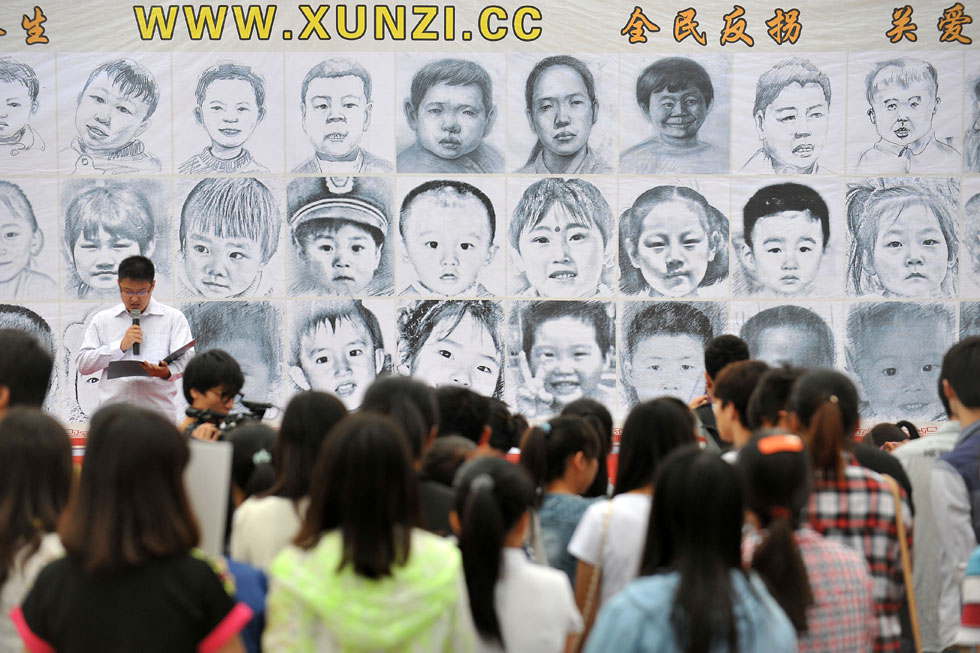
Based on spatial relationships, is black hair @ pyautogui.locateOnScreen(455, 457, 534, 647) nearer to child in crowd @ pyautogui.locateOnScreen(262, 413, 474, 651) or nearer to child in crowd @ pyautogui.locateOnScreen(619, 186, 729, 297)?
child in crowd @ pyautogui.locateOnScreen(262, 413, 474, 651)

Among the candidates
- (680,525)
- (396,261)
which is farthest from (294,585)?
(396,261)

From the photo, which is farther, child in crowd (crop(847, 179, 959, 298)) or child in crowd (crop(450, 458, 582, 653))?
child in crowd (crop(847, 179, 959, 298))

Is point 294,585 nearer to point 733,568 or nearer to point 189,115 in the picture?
point 733,568

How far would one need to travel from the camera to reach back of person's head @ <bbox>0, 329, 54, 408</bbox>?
2.74 meters

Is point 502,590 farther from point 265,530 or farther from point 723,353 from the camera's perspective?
point 723,353

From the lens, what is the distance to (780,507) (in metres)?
2.24

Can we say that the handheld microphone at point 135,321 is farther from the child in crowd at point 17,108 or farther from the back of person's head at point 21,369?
the back of person's head at point 21,369

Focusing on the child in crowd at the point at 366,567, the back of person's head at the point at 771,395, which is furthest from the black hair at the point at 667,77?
the child in crowd at the point at 366,567

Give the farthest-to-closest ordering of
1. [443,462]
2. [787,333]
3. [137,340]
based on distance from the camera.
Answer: [787,333] < [137,340] < [443,462]

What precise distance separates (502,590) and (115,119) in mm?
4749

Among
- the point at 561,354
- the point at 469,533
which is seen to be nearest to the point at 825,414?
the point at 469,533

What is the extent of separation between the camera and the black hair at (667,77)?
6230mm

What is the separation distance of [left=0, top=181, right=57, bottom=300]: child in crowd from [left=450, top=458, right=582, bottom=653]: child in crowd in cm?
467

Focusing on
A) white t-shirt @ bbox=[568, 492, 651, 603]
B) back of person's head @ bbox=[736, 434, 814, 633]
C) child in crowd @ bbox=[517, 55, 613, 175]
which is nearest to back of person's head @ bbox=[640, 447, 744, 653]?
back of person's head @ bbox=[736, 434, 814, 633]
